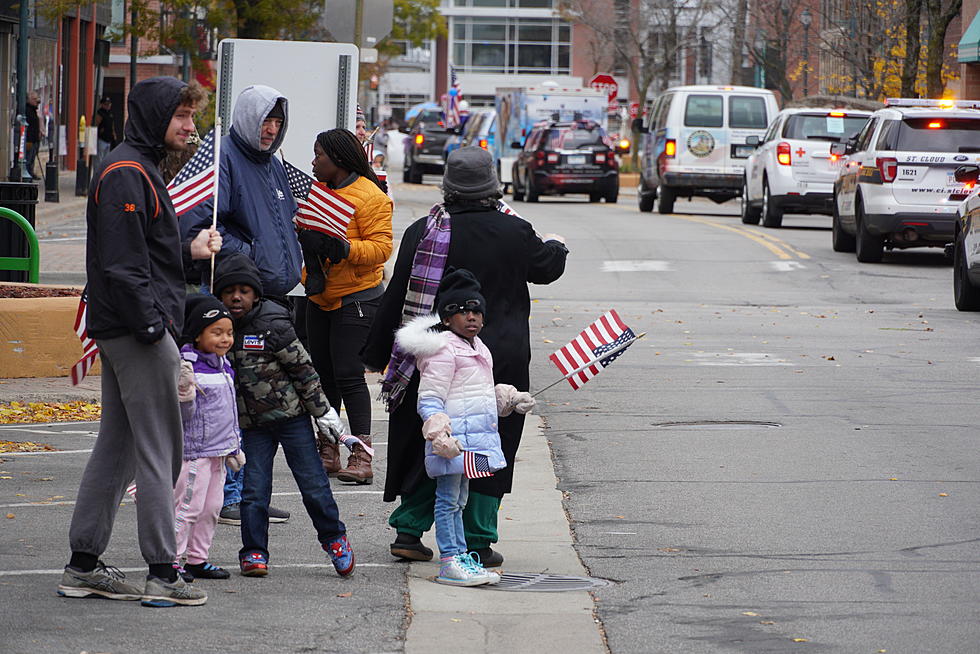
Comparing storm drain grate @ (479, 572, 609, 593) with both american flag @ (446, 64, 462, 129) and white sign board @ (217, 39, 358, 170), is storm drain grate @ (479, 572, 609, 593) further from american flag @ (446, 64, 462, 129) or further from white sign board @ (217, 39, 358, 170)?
american flag @ (446, 64, 462, 129)

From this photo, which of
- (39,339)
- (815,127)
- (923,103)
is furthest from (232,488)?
(815,127)

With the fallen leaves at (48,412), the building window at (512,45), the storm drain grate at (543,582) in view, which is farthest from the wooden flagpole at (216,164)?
the building window at (512,45)

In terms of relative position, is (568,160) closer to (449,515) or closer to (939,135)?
(939,135)

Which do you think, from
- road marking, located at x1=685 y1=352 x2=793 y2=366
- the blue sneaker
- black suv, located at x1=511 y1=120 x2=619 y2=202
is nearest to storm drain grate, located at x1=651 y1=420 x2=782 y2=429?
road marking, located at x1=685 y1=352 x2=793 y2=366

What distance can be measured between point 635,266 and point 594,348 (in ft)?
47.1

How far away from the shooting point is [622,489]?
8492mm

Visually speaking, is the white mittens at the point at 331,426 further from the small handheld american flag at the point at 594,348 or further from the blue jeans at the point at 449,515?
the small handheld american flag at the point at 594,348

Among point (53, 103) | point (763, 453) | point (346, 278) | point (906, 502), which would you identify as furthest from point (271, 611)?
point (53, 103)

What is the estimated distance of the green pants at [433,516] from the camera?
269 inches

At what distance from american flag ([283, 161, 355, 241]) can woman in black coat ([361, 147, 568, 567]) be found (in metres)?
1.39

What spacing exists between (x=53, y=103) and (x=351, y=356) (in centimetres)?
3683

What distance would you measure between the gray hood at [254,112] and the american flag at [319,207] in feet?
2.68

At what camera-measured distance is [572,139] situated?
118ft

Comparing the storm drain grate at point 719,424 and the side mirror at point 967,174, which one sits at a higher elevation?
the side mirror at point 967,174
